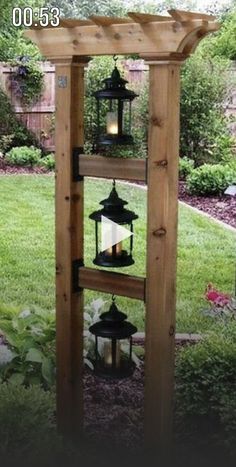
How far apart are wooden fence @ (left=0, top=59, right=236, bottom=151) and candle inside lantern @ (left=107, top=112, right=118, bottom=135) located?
2.23m

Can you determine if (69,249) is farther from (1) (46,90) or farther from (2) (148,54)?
(1) (46,90)

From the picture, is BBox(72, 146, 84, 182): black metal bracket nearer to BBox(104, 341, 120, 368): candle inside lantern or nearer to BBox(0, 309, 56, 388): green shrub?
BBox(104, 341, 120, 368): candle inside lantern

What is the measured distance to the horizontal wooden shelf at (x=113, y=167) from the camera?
1.98 metres

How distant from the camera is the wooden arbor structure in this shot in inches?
74.5

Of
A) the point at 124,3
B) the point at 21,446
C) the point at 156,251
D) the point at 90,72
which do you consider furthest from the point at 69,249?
the point at 90,72

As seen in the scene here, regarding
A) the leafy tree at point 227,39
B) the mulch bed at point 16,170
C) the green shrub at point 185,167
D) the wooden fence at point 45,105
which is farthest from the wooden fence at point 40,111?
the leafy tree at point 227,39

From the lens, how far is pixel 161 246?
1.96 metres

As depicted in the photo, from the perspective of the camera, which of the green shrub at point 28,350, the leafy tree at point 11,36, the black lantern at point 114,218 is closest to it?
the black lantern at point 114,218

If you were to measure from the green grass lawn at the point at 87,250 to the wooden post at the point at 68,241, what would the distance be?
103 cm

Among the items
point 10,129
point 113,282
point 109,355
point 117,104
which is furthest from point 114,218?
point 10,129

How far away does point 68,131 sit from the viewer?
207cm

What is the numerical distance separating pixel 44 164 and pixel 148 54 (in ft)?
8.33

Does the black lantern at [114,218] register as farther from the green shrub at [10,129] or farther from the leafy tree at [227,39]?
the green shrub at [10,129]

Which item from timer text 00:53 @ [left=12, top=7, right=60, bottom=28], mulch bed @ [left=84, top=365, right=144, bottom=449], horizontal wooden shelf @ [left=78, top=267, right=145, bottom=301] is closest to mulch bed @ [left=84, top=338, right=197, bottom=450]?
mulch bed @ [left=84, top=365, right=144, bottom=449]
